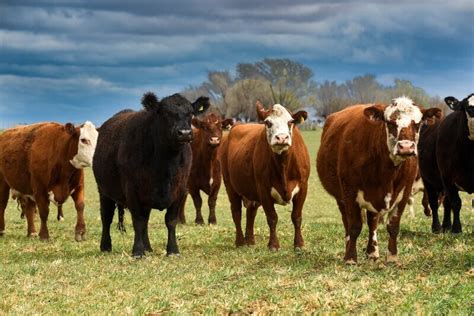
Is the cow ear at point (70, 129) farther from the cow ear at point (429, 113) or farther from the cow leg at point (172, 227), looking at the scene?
the cow ear at point (429, 113)

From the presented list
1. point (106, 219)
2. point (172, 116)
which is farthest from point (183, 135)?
point (106, 219)

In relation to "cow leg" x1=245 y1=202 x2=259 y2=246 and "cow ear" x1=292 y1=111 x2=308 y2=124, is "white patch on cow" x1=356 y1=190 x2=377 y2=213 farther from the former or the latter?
"cow leg" x1=245 y1=202 x2=259 y2=246

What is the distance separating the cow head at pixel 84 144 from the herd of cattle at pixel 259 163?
24mm

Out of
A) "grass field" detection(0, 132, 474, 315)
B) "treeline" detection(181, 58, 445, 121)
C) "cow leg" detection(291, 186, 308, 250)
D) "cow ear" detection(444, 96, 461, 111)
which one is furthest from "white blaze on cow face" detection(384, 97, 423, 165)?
"treeline" detection(181, 58, 445, 121)

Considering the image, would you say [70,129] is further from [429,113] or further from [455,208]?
[429,113]

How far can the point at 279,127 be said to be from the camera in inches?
471

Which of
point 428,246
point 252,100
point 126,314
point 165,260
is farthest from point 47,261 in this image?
point 252,100

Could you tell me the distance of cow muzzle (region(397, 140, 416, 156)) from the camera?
9.22m

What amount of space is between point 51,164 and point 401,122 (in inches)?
346

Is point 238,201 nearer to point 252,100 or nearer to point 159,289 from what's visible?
point 159,289

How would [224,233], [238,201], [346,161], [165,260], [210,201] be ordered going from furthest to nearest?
[210,201], [224,233], [238,201], [165,260], [346,161]

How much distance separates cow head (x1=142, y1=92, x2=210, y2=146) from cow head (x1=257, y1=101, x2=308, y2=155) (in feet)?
3.62

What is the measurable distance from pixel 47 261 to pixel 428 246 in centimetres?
600

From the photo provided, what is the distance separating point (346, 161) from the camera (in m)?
10.5
